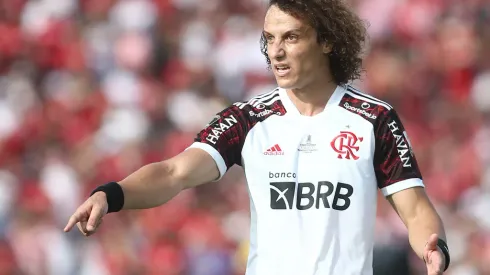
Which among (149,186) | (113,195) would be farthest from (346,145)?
(113,195)

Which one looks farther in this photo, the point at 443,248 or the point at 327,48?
the point at 327,48

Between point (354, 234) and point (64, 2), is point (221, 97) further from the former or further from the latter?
point (354, 234)

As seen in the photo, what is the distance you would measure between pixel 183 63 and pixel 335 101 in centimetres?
813

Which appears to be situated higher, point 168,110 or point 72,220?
point 168,110

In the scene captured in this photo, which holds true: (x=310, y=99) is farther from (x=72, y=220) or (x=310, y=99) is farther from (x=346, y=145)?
(x=72, y=220)

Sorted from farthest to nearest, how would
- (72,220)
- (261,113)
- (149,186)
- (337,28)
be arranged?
(337,28), (261,113), (149,186), (72,220)

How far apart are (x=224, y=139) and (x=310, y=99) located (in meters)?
0.48

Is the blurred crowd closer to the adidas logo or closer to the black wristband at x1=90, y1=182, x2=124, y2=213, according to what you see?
the adidas logo

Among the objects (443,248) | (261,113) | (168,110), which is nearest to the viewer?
(443,248)

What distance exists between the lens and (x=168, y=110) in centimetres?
1285

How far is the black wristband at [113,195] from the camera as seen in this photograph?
4.76 meters

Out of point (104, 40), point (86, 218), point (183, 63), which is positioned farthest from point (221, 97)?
point (86, 218)

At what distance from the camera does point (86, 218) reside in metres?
4.56

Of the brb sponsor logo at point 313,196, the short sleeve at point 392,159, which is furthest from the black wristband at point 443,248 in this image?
the brb sponsor logo at point 313,196
